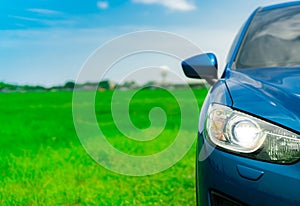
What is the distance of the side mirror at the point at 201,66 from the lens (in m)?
3.19

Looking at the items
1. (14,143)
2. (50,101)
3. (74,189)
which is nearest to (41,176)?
(74,189)

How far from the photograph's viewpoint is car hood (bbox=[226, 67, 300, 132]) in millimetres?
1908

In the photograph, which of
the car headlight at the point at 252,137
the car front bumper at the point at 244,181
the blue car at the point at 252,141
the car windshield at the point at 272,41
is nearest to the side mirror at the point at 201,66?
the car windshield at the point at 272,41

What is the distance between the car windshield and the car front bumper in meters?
1.08

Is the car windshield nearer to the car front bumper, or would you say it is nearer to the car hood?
the car hood

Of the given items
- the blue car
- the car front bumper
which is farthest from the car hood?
the car front bumper

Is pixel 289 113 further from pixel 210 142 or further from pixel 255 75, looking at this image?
pixel 255 75

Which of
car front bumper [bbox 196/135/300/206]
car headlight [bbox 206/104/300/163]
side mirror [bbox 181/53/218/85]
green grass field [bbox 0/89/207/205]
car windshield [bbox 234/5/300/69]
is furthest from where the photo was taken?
green grass field [bbox 0/89/207/205]

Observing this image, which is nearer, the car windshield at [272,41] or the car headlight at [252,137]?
the car headlight at [252,137]

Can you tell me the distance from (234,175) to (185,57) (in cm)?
175

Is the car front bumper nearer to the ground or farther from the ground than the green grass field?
farther from the ground

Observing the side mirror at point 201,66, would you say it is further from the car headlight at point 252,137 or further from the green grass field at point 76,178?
the car headlight at point 252,137

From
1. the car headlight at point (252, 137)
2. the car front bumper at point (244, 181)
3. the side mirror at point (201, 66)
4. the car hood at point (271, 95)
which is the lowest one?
the car front bumper at point (244, 181)

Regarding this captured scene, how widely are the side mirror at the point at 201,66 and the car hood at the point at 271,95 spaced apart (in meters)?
0.67
